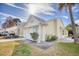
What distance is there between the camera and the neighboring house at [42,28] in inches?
63.1

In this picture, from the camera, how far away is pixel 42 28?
1.61 m

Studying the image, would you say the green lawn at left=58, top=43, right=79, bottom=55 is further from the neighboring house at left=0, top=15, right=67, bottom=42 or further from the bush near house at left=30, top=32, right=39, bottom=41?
the bush near house at left=30, top=32, right=39, bottom=41

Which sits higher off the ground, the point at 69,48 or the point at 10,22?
the point at 10,22

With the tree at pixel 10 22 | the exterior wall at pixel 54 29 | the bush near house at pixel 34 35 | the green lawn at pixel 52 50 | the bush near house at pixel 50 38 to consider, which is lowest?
the green lawn at pixel 52 50

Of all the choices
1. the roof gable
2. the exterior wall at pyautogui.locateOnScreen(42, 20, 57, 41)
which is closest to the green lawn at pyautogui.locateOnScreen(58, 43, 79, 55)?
the exterior wall at pyautogui.locateOnScreen(42, 20, 57, 41)

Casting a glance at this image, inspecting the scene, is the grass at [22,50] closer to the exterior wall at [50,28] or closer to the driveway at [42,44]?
the driveway at [42,44]

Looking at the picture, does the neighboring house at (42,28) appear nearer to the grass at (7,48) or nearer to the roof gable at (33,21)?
the roof gable at (33,21)

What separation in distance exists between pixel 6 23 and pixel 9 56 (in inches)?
12.5

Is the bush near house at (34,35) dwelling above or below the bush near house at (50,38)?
above

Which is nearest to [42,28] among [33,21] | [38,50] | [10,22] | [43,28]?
[43,28]

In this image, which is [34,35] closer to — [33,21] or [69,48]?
[33,21]

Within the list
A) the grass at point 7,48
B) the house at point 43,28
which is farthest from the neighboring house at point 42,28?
the grass at point 7,48

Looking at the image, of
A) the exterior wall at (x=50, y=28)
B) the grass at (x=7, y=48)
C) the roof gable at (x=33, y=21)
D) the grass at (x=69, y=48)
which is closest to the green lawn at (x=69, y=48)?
the grass at (x=69, y=48)

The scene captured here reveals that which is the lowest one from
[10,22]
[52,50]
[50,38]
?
[52,50]
